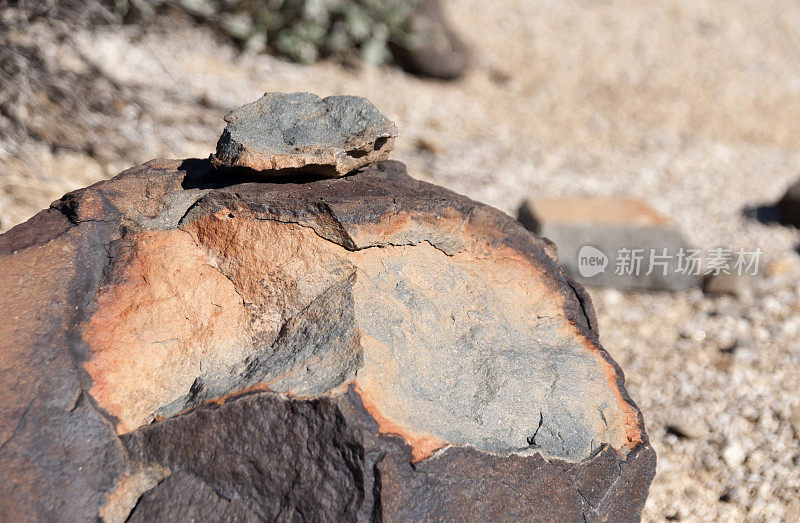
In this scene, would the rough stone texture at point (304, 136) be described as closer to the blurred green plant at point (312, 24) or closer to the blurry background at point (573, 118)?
the blurry background at point (573, 118)

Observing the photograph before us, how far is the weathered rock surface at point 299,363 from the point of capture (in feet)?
4.79

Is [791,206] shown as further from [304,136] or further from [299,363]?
[299,363]

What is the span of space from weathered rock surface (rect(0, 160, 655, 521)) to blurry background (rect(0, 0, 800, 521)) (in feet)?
3.21

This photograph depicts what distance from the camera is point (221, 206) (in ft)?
6.00

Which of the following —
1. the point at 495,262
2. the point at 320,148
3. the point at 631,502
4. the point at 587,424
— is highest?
the point at 320,148

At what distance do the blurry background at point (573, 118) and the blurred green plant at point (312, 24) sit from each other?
0.05 ft

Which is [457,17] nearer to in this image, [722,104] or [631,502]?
[722,104]

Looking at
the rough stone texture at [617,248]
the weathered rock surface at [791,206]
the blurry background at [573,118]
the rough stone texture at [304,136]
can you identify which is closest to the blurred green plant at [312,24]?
the blurry background at [573,118]

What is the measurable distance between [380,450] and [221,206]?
2.53 ft

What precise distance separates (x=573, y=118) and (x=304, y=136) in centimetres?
383

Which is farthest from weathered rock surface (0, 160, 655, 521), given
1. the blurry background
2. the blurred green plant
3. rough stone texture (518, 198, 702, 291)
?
the blurred green plant

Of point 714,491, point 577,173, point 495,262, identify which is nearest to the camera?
point 495,262

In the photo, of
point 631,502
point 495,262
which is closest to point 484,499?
point 631,502

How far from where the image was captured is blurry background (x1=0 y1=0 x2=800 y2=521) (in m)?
2.88
